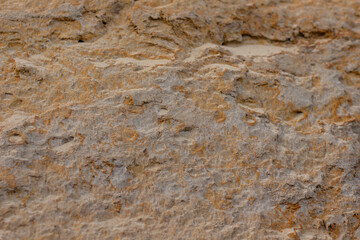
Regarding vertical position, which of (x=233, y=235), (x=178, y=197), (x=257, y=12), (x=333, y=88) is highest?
(x=257, y=12)

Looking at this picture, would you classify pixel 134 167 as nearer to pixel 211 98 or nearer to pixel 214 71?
pixel 211 98

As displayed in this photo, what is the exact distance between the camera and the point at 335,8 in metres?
2.22

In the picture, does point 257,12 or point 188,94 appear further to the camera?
point 257,12

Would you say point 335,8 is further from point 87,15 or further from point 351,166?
point 87,15

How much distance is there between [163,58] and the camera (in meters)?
1.86

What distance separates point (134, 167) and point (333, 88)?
116cm

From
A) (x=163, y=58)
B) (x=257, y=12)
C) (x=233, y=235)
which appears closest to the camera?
(x=233, y=235)

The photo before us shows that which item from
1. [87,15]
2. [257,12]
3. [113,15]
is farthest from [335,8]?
[87,15]

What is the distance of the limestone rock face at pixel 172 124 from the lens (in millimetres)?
1478

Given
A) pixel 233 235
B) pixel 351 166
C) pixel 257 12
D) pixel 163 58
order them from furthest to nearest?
pixel 257 12 < pixel 163 58 < pixel 351 166 < pixel 233 235

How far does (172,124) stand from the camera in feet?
5.46

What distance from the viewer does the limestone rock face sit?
1478 mm

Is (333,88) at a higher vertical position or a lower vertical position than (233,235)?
higher

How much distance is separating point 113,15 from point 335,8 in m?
1.36
